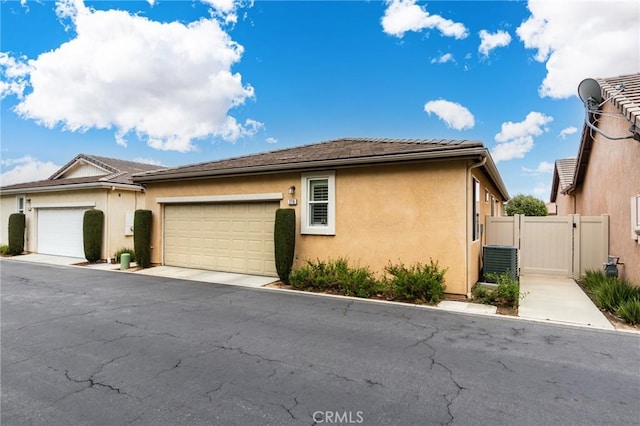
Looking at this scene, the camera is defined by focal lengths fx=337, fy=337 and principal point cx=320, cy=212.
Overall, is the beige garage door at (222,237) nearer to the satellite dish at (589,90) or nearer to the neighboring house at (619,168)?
the satellite dish at (589,90)

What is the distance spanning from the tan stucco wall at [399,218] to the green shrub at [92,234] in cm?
873

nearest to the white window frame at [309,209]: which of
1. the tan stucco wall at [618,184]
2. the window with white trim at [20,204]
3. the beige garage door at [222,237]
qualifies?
the beige garage door at [222,237]

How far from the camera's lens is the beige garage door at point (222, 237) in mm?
10203

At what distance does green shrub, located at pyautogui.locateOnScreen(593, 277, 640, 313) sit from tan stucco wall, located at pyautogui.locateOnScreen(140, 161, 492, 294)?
7.75 feet

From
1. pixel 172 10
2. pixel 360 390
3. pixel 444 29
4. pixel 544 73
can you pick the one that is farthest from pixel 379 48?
pixel 360 390

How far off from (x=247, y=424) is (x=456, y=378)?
7.43 feet

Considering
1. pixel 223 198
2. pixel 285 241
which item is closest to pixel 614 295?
pixel 285 241

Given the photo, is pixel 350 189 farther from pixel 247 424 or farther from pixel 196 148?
pixel 196 148

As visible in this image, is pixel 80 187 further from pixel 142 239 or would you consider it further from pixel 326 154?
pixel 326 154

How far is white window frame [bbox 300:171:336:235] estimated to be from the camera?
29.6 ft

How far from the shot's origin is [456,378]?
12.1ft

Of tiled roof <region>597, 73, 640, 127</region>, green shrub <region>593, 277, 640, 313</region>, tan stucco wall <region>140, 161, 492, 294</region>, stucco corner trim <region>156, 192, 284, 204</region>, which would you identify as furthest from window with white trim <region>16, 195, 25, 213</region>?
tiled roof <region>597, 73, 640, 127</region>

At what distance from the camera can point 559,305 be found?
6836mm

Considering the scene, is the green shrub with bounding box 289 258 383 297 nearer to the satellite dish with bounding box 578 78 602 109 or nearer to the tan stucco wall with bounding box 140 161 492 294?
the tan stucco wall with bounding box 140 161 492 294
